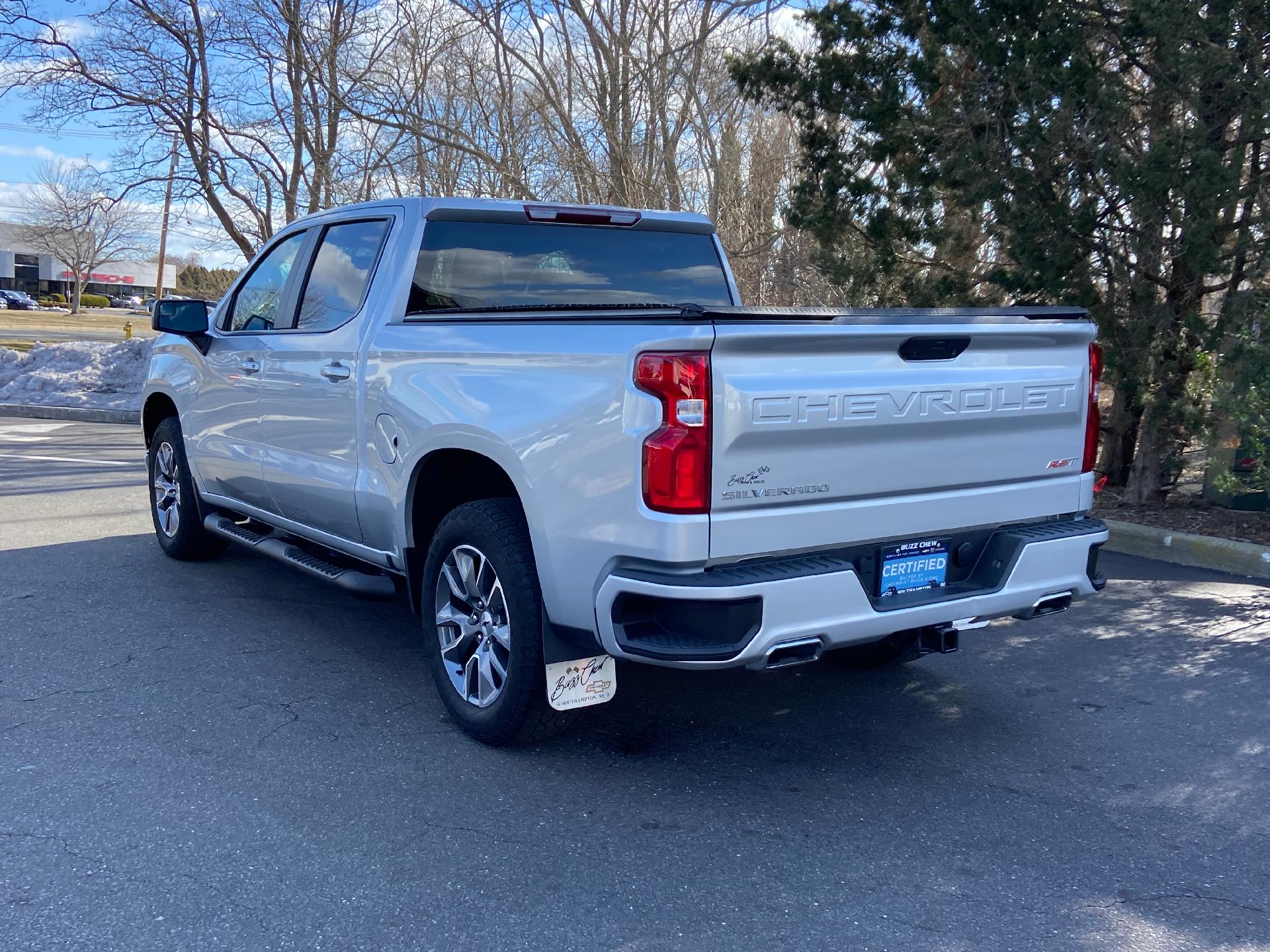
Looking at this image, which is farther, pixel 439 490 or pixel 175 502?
pixel 175 502

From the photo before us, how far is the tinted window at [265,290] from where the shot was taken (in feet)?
19.7

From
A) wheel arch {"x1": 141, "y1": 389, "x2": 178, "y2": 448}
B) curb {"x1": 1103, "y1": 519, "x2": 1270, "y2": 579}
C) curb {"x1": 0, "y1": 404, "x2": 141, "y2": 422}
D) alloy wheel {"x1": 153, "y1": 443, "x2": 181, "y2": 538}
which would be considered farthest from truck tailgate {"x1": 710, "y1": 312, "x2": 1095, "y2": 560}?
curb {"x1": 0, "y1": 404, "x2": 141, "y2": 422}

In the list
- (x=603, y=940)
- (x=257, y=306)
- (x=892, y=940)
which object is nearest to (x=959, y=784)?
(x=892, y=940)

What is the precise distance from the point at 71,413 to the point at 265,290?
11725 mm

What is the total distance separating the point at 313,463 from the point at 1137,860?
3.79 metres

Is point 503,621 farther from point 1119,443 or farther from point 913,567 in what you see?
point 1119,443

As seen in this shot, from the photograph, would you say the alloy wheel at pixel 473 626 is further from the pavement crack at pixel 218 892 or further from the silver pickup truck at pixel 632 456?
the pavement crack at pixel 218 892

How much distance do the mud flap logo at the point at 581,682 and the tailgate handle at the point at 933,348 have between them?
4.89ft

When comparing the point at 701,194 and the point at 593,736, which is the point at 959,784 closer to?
the point at 593,736

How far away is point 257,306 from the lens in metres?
6.21

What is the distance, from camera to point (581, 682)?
13.2 ft

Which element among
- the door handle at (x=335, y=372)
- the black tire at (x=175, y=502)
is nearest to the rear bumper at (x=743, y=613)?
the door handle at (x=335, y=372)

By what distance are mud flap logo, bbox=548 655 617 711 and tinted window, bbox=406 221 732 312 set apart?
188 cm

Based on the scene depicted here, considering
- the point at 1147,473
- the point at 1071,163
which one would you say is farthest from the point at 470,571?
the point at 1147,473
